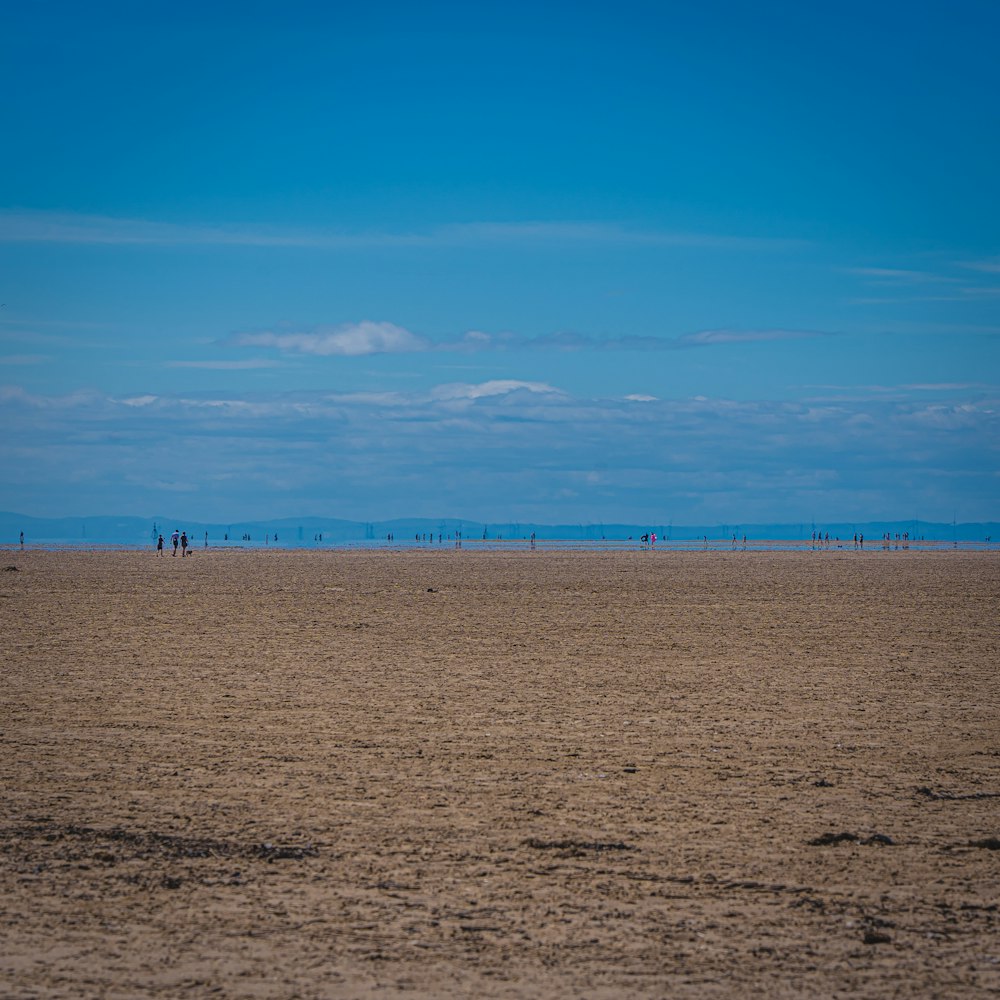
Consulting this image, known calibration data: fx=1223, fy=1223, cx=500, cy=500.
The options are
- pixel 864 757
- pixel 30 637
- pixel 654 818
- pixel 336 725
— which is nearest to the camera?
pixel 654 818

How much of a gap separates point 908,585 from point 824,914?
116 feet

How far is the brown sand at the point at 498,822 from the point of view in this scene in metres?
6.00

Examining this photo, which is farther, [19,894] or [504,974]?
[19,894]

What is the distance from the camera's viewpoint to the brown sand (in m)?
6.00

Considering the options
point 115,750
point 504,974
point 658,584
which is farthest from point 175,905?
point 658,584

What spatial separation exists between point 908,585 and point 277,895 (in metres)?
36.2

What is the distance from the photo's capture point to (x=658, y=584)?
40688mm

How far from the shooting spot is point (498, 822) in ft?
28.0

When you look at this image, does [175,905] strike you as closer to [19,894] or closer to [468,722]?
[19,894]

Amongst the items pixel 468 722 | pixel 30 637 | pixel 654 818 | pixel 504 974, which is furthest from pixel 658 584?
pixel 504 974

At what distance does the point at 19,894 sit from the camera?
22.7ft

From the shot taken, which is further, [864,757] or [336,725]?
[336,725]

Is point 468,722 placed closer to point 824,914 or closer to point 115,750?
point 115,750

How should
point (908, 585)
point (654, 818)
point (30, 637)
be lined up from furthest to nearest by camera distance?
1. point (908, 585)
2. point (30, 637)
3. point (654, 818)
